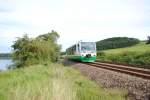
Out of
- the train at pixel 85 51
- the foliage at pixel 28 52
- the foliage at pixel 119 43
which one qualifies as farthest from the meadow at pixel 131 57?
the foliage at pixel 119 43

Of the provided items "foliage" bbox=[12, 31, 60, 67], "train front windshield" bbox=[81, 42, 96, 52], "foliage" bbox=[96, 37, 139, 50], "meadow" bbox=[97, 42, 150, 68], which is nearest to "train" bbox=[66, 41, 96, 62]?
"train front windshield" bbox=[81, 42, 96, 52]

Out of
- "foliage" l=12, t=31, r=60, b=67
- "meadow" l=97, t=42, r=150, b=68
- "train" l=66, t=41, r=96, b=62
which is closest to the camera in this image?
"meadow" l=97, t=42, r=150, b=68

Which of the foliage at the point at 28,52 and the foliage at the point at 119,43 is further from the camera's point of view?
the foliage at the point at 119,43

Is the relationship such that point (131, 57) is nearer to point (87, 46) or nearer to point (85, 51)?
point (87, 46)

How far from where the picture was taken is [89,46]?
39.4 meters

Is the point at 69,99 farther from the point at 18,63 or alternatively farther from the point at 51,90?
the point at 18,63

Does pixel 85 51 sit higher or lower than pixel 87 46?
lower

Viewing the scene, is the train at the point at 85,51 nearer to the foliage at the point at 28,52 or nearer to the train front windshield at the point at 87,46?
the train front windshield at the point at 87,46

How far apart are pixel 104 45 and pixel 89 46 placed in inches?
2706

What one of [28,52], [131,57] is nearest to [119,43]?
[131,57]

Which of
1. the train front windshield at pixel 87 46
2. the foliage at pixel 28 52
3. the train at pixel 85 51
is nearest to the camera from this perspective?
the train at pixel 85 51

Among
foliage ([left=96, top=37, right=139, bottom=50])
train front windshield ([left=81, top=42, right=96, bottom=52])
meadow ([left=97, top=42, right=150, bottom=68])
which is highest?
foliage ([left=96, top=37, right=139, bottom=50])

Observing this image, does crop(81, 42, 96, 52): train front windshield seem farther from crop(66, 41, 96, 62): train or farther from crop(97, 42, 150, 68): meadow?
crop(97, 42, 150, 68): meadow

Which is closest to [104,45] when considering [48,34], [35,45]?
[48,34]
